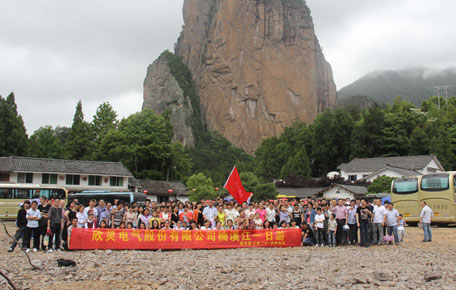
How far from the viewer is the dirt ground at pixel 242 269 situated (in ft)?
34.3

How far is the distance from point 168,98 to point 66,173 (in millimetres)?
73916

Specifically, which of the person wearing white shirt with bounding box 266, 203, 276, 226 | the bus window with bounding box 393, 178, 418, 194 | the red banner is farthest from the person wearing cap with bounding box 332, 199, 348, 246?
the bus window with bounding box 393, 178, 418, 194

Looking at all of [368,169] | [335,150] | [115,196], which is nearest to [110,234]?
[115,196]

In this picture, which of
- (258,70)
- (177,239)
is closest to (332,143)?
(258,70)

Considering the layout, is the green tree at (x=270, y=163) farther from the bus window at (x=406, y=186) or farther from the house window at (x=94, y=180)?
the bus window at (x=406, y=186)

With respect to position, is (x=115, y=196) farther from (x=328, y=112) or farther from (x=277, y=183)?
(x=328, y=112)

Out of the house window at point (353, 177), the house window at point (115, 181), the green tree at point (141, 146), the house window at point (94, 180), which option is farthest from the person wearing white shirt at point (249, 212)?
the house window at point (353, 177)

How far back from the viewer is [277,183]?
192 ft

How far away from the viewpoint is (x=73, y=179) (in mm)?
50875

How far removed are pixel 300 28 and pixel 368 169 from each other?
2869 inches

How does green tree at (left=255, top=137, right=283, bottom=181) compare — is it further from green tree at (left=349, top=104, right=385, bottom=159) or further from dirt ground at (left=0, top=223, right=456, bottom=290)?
dirt ground at (left=0, top=223, right=456, bottom=290)

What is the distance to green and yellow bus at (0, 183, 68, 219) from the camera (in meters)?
32.3

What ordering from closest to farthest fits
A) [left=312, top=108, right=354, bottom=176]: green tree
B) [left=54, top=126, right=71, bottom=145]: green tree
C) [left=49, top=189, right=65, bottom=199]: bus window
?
1. [left=49, top=189, right=65, bottom=199]: bus window
2. [left=312, top=108, right=354, bottom=176]: green tree
3. [left=54, top=126, right=71, bottom=145]: green tree

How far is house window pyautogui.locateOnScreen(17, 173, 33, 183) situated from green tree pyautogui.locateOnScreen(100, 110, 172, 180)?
14.8 meters
